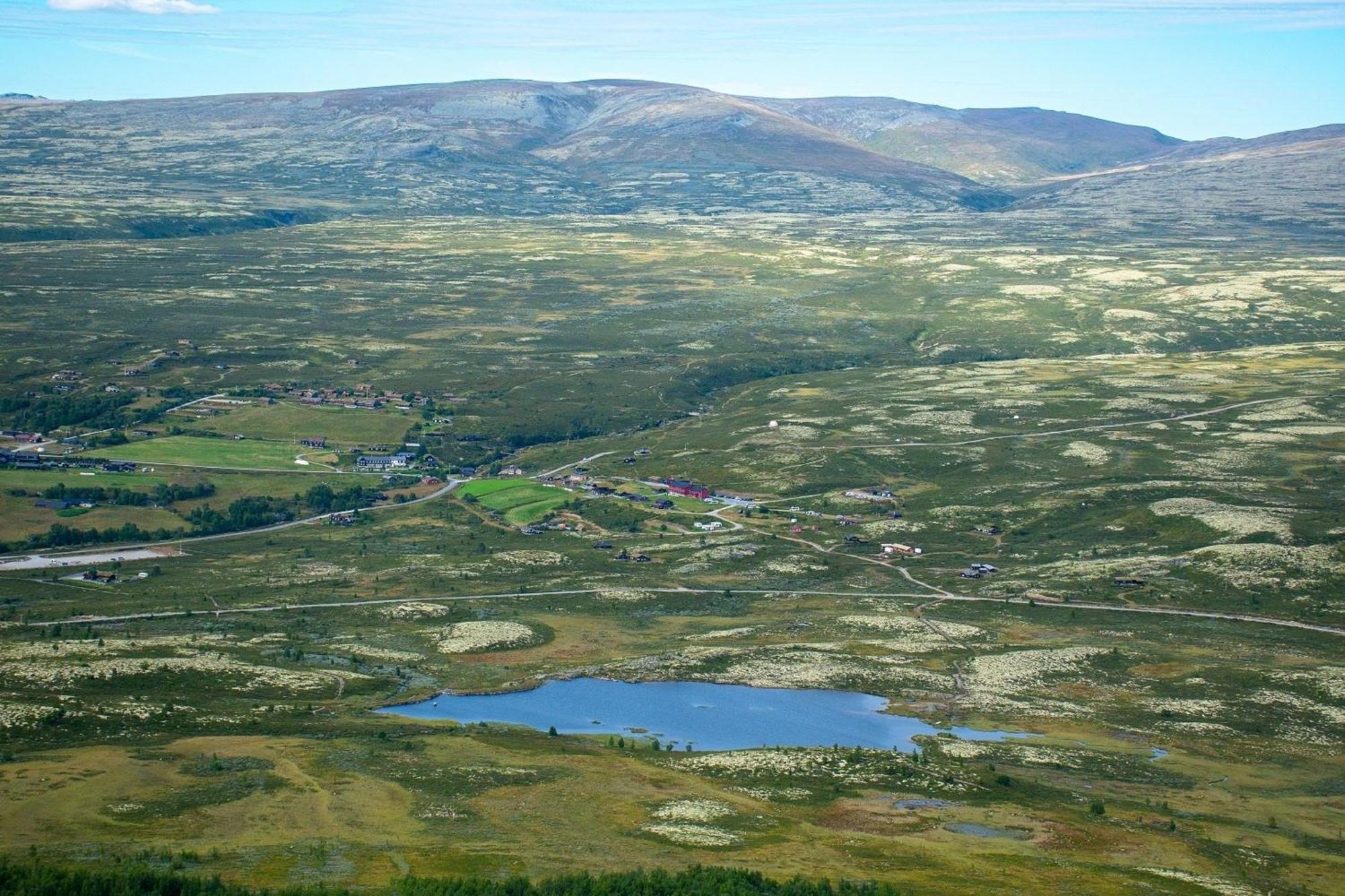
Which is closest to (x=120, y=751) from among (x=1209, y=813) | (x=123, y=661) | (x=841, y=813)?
(x=123, y=661)

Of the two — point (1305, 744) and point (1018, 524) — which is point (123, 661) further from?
point (1018, 524)

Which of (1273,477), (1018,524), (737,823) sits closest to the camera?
(737,823)

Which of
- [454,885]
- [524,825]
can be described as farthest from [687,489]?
[454,885]

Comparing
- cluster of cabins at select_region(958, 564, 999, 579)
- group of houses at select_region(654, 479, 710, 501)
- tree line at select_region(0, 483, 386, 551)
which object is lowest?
cluster of cabins at select_region(958, 564, 999, 579)

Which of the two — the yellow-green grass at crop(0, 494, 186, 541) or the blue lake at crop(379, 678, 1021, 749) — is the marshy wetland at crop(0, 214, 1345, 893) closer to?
the yellow-green grass at crop(0, 494, 186, 541)

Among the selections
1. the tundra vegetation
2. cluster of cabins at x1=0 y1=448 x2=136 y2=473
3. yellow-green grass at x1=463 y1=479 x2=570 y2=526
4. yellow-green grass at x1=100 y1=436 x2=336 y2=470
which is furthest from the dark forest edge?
yellow-green grass at x1=100 y1=436 x2=336 y2=470

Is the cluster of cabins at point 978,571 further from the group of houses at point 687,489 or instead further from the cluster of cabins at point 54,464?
the cluster of cabins at point 54,464
